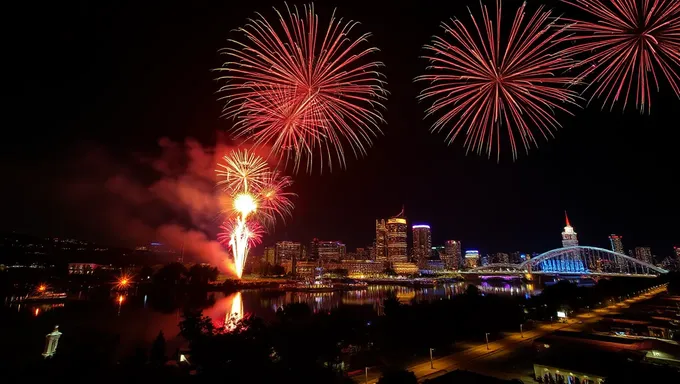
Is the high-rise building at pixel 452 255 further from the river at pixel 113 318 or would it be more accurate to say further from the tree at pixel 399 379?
the tree at pixel 399 379

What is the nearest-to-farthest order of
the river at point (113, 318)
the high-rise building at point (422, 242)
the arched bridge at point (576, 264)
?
the river at point (113, 318) < the arched bridge at point (576, 264) < the high-rise building at point (422, 242)

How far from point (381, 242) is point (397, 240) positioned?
13.2 m

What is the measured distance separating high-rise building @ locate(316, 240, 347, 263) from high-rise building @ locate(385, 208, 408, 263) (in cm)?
2432

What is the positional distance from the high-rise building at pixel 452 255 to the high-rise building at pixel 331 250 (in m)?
52.5

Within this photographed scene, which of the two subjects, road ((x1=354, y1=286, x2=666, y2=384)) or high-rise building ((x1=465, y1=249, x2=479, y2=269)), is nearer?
road ((x1=354, y1=286, x2=666, y2=384))

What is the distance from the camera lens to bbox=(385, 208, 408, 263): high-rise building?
143 meters

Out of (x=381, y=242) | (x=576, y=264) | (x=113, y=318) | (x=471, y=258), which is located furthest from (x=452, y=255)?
(x=113, y=318)

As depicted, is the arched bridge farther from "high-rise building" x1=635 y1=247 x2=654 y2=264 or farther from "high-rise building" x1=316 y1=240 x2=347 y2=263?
"high-rise building" x1=316 y1=240 x2=347 y2=263

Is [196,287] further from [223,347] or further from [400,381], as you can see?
[400,381]

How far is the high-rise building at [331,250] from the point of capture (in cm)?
15548

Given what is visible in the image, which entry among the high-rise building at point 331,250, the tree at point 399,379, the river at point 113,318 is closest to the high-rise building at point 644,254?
the high-rise building at point 331,250

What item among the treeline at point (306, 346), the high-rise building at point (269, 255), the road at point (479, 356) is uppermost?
the high-rise building at point (269, 255)

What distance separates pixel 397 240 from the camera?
14688 cm

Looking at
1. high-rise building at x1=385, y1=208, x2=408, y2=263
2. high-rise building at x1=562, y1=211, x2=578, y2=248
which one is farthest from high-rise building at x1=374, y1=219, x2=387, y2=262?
high-rise building at x1=562, y1=211, x2=578, y2=248
